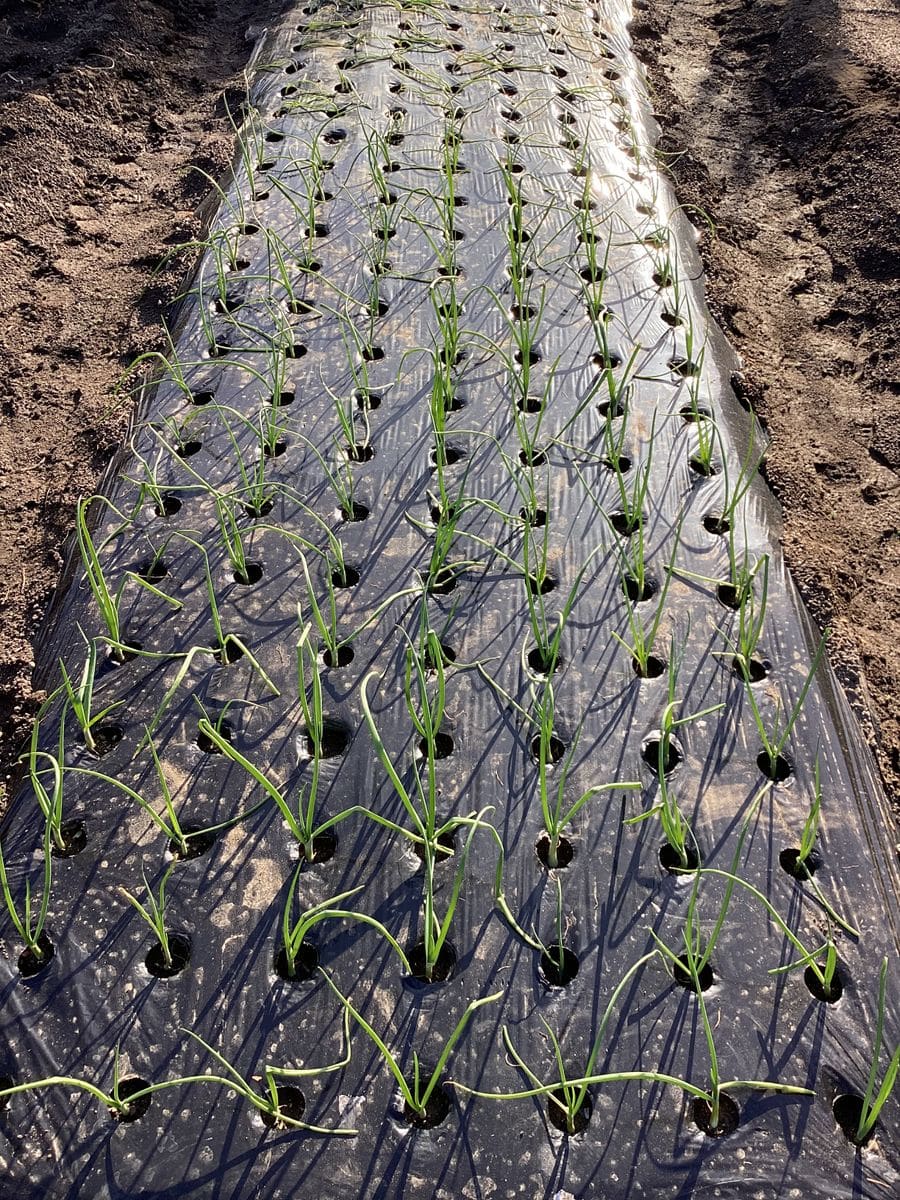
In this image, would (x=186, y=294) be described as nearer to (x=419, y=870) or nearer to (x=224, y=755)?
(x=224, y=755)

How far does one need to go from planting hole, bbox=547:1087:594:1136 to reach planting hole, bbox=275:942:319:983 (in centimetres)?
34

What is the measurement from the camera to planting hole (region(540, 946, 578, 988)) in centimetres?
118

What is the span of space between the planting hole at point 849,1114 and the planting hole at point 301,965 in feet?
2.20

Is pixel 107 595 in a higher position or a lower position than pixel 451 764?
higher

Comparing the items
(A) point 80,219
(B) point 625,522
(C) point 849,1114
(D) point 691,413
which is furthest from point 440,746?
(A) point 80,219

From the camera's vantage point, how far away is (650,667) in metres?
1.53

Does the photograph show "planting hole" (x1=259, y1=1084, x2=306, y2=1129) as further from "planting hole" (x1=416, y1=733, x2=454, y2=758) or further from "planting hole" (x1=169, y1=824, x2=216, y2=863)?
"planting hole" (x1=416, y1=733, x2=454, y2=758)

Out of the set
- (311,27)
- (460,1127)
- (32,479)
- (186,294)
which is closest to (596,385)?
(186,294)

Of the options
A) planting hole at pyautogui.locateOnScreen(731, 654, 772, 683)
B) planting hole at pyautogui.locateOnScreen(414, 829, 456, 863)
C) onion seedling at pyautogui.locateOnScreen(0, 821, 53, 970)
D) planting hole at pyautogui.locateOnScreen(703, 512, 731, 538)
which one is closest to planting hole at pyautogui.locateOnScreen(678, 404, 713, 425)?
planting hole at pyautogui.locateOnScreen(703, 512, 731, 538)

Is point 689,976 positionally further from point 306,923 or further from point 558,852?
point 306,923

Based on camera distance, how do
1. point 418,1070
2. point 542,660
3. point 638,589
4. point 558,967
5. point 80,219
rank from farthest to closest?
1. point 80,219
2. point 638,589
3. point 542,660
4. point 558,967
5. point 418,1070

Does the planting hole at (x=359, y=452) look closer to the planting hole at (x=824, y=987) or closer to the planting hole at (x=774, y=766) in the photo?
the planting hole at (x=774, y=766)

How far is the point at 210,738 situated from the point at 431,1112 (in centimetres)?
64

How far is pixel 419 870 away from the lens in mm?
1288
